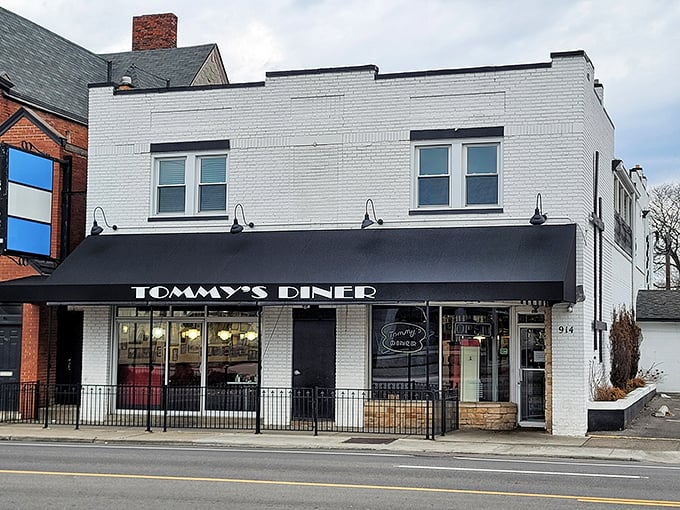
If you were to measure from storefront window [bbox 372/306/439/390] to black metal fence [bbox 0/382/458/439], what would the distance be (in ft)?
0.86

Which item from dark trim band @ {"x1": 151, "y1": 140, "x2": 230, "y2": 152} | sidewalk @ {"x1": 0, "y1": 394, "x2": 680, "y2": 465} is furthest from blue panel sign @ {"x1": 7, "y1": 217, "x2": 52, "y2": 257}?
sidewalk @ {"x1": 0, "y1": 394, "x2": 680, "y2": 465}

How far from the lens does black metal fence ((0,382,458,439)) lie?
21297mm

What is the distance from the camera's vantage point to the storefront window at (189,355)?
23.2 metres

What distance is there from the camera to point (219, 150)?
2389cm

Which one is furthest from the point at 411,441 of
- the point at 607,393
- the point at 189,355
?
the point at 189,355

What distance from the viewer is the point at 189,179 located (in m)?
24.1

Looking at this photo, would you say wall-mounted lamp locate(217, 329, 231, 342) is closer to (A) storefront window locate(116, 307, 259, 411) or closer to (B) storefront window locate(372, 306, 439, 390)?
(A) storefront window locate(116, 307, 259, 411)

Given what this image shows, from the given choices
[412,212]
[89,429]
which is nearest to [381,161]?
[412,212]

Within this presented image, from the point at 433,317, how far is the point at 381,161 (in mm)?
3777

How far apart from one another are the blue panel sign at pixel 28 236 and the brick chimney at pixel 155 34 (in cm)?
1663

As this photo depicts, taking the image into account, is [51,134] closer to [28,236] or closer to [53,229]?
[53,229]

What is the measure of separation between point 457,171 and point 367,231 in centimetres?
245

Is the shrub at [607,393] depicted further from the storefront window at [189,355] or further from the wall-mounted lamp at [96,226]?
the wall-mounted lamp at [96,226]

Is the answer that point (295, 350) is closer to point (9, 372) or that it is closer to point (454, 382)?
point (454, 382)
